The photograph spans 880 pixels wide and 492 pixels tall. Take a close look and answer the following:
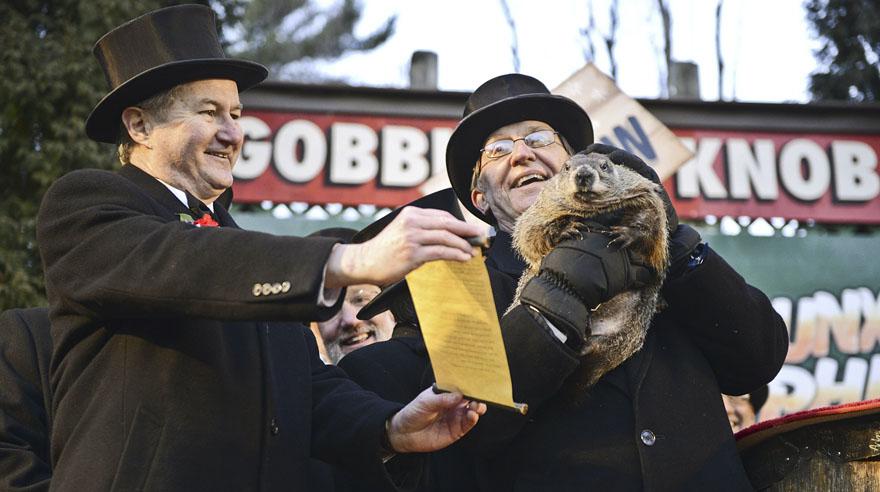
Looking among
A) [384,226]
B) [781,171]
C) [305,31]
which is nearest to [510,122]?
[384,226]

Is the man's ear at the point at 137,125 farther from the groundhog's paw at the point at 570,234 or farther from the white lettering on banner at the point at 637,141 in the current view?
the white lettering on banner at the point at 637,141

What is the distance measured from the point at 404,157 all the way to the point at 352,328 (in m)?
4.11

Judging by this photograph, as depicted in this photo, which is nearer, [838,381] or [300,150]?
[838,381]

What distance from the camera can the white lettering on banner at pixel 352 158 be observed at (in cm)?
900

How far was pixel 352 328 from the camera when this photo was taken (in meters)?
5.07

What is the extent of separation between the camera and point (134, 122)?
3139 millimetres

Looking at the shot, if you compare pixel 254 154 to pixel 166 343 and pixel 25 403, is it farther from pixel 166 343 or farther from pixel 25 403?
pixel 166 343

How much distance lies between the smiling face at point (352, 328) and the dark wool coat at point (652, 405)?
1932 millimetres

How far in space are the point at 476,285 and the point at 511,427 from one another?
0.70m

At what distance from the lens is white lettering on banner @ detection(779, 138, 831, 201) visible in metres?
9.39

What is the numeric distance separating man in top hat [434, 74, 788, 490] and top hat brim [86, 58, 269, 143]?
1090 millimetres

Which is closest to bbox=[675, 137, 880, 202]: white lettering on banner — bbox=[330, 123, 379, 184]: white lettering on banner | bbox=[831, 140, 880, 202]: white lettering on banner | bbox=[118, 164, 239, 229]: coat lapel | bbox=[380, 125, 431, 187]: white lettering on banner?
bbox=[831, 140, 880, 202]: white lettering on banner

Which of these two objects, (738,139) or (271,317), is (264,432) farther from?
(738,139)

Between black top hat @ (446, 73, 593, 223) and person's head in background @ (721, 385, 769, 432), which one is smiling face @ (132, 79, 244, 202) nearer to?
black top hat @ (446, 73, 593, 223)
